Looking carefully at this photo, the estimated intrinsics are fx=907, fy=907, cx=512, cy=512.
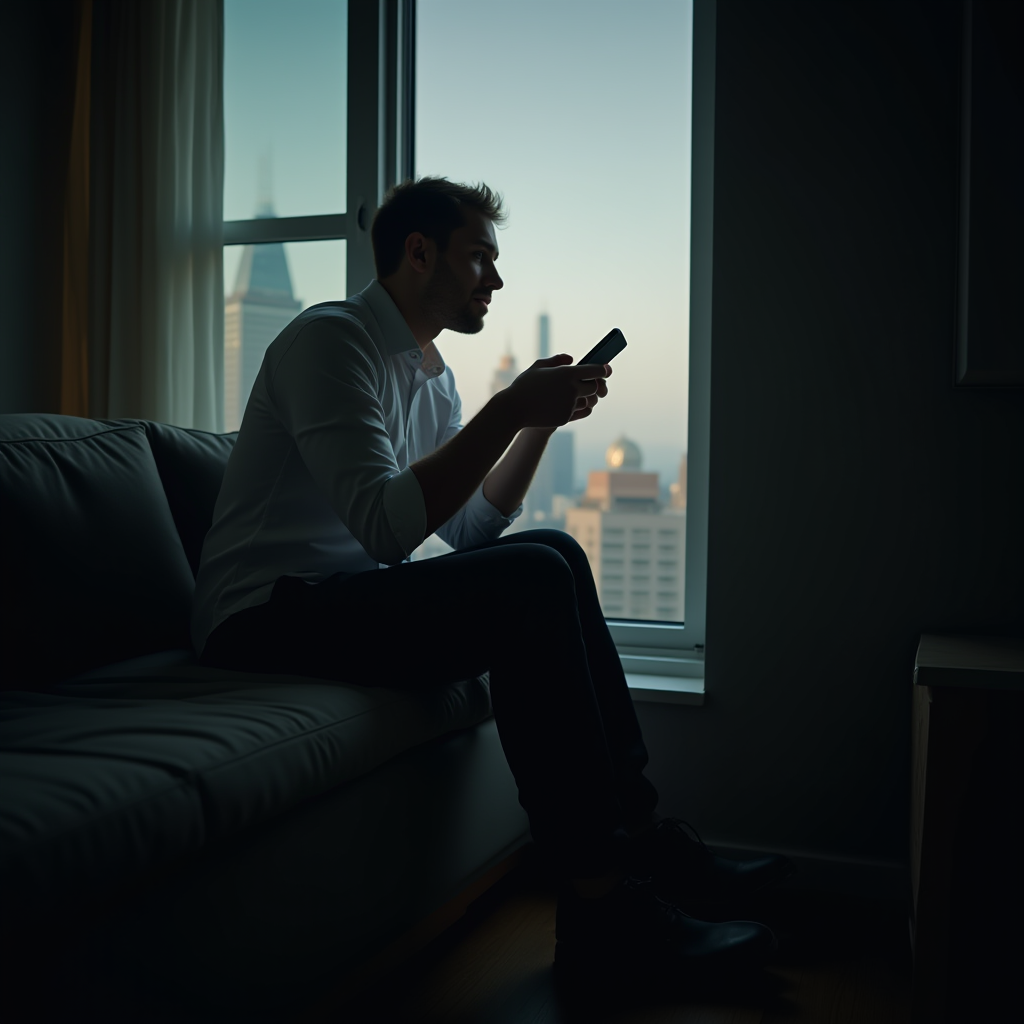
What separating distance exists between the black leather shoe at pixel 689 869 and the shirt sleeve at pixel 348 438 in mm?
638

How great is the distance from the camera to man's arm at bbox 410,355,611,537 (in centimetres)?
125

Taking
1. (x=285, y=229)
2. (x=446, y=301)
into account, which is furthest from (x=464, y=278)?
(x=285, y=229)

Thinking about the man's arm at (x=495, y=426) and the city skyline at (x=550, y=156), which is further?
the city skyline at (x=550, y=156)

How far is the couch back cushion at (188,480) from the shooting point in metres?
1.67

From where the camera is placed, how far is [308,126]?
7.66ft

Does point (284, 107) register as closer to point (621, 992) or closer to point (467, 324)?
point (467, 324)

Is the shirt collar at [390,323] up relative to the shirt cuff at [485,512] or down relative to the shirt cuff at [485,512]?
up

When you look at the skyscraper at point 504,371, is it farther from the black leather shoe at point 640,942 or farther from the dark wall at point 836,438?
the black leather shoe at point 640,942

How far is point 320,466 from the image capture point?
127 centimetres

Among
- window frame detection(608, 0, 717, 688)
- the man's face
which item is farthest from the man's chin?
window frame detection(608, 0, 717, 688)

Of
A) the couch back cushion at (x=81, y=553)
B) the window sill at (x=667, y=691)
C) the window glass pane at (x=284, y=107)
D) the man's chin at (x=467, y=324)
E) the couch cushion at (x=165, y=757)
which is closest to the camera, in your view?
the couch cushion at (x=165, y=757)

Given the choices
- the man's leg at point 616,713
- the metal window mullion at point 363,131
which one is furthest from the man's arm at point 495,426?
the metal window mullion at point 363,131

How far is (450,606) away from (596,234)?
123cm

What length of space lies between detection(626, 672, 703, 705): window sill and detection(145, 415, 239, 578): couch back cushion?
0.86 m
